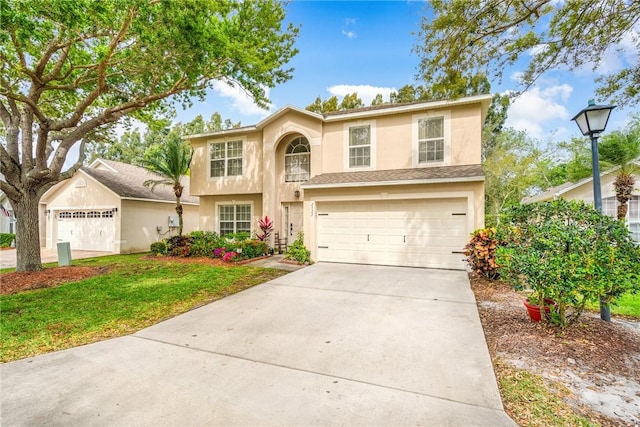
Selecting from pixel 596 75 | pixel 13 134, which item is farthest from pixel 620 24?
pixel 13 134

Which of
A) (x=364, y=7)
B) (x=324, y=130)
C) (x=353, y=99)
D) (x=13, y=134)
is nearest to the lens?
(x=364, y=7)

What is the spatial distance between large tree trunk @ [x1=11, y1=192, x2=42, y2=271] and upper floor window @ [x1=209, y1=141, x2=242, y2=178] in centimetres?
662

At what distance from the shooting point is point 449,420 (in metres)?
2.57

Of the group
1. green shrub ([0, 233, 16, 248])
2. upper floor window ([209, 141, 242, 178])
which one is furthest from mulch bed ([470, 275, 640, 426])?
green shrub ([0, 233, 16, 248])

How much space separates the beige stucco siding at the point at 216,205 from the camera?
1401 centimetres

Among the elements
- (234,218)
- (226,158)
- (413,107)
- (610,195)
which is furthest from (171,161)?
(610,195)

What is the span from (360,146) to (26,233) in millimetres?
11586

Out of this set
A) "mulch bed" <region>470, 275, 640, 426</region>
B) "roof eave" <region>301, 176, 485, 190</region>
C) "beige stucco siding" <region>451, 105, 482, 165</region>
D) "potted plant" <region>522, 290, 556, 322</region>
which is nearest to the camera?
"mulch bed" <region>470, 275, 640, 426</region>

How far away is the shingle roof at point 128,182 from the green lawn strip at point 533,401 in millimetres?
17280

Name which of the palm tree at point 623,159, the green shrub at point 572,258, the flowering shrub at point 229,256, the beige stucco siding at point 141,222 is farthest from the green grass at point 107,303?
the palm tree at point 623,159

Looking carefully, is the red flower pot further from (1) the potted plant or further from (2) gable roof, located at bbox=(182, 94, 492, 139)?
(2) gable roof, located at bbox=(182, 94, 492, 139)

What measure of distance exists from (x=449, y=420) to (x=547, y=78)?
8038mm

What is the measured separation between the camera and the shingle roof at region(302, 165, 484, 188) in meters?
9.14

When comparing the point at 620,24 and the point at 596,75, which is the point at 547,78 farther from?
the point at 620,24
